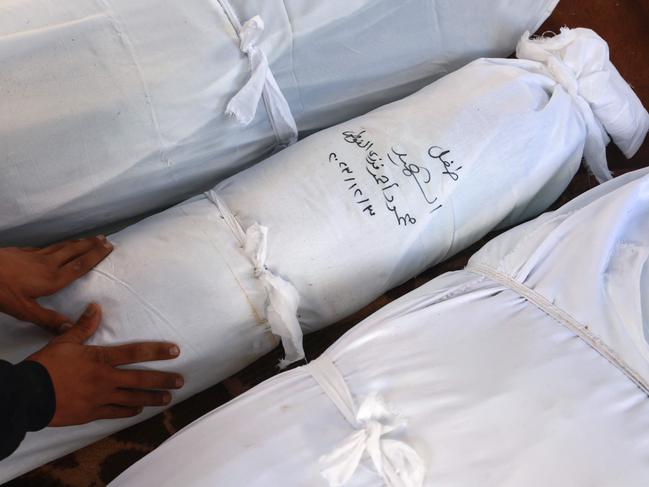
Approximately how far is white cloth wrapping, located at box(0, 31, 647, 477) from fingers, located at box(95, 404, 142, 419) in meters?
0.03

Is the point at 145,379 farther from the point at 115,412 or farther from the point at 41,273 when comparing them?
the point at 41,273

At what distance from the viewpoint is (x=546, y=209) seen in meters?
0.99

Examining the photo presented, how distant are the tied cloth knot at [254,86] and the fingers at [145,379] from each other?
14.7 inches

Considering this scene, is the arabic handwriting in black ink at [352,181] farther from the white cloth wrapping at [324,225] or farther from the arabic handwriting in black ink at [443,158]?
the arabic handwriting in black ink at [443,158]

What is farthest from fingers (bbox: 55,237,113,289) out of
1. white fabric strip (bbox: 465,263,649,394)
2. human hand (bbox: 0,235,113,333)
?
white fabric strip (bbox: 465,263,649,394)

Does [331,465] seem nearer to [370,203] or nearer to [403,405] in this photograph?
[403,405]

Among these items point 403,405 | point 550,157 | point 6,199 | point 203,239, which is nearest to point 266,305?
point 203,239

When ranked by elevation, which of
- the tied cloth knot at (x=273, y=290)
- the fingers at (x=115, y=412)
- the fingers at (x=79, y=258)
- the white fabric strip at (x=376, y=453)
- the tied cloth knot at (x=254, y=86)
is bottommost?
the white fabric strip at (x=376, y=453)

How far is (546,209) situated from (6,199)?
84cm

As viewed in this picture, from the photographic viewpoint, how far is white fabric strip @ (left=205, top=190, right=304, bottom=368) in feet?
2.45

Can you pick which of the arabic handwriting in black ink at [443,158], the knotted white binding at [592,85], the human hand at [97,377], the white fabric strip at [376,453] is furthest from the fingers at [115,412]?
the knotted white binding at [592,85]

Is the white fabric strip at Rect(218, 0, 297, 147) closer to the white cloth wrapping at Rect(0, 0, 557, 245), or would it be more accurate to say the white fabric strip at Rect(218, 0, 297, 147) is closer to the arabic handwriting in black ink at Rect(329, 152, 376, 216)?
the white cloth wrapping at Rect(0, 0, 557, 245)

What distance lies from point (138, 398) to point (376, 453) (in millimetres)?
311

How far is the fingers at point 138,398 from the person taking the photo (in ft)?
A: 2.25
